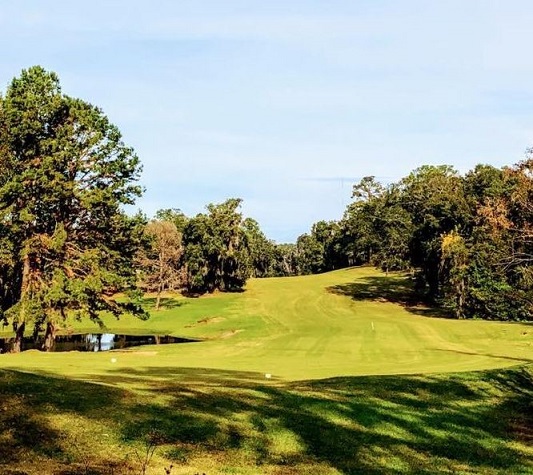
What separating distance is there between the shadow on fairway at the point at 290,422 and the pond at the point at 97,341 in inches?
1682

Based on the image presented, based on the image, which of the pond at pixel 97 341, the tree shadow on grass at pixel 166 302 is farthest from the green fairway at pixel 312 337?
the pond at pixel 97 341

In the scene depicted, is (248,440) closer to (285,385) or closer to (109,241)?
(285,385)

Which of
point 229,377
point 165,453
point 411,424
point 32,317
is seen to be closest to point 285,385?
point 229,377

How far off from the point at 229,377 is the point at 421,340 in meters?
26.6

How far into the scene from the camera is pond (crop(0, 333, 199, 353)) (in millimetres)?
61250

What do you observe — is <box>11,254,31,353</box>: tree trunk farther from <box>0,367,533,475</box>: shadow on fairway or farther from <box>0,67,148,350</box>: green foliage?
<box>0,367,533,475</box>: shadow on fairway

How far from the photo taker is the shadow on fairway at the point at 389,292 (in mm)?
81119

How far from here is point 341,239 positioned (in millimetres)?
149375

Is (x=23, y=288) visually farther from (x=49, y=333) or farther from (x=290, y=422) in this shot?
(x=290, y=422)

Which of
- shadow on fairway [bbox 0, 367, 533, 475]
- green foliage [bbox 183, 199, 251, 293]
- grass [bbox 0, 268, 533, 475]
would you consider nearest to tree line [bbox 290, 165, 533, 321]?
green foliage [bbox 183, 199, 251, 293]

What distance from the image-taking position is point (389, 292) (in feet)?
315

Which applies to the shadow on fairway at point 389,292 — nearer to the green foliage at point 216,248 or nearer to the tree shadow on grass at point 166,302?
the green foliage at point 216,248

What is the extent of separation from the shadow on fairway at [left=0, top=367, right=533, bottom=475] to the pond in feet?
140

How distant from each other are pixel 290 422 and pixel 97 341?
57964 mm
